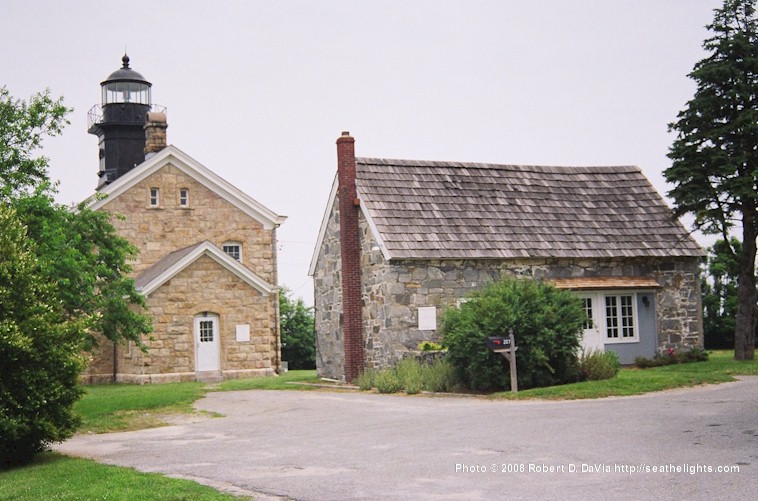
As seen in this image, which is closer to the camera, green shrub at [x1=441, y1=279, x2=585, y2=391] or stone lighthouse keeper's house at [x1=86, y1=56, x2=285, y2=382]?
green shrub at [x1=441, y1=279, x2=585, y2=391]

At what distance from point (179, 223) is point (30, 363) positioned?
22.7 meters

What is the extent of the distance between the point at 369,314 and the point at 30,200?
933 cm

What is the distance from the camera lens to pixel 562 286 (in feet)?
85.8

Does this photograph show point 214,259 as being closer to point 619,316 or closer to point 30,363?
point 619,316

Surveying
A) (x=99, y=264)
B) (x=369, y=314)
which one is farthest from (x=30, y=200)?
(x=369, y=314)

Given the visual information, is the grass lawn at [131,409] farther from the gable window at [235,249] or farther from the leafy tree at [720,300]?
the leafy tree at [720,300]

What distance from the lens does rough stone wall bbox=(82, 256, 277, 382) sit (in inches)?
1230

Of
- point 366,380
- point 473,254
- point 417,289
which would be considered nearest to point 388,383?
point 366,380

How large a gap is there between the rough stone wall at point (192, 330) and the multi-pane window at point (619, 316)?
40.6 feet

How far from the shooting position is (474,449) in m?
12.1

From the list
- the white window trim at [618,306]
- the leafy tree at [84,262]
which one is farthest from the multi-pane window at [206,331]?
the white window trim at [618,306]

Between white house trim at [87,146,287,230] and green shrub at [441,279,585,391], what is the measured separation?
17683mm

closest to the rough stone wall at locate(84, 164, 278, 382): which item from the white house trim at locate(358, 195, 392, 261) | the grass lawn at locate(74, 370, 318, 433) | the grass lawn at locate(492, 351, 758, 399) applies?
the grass lawn at locate(74, 370, 318, 433)

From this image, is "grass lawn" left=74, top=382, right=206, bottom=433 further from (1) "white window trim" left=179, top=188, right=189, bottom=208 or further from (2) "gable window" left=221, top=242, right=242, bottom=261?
(2) "gable window" left=221, top=242, right=242, bottom=261
